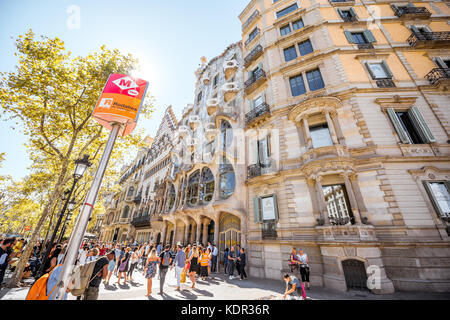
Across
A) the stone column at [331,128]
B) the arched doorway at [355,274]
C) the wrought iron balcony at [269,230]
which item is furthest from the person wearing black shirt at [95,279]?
the stone column at [331,128]

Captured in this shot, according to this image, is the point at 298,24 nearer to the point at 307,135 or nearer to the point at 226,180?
the point at 307,135

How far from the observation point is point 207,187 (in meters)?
17.3

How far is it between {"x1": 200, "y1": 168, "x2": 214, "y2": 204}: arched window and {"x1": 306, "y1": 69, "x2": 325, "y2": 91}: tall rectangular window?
11295mm

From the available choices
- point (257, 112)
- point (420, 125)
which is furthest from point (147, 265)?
point (420, 125)

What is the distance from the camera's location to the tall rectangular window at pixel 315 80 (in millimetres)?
12742

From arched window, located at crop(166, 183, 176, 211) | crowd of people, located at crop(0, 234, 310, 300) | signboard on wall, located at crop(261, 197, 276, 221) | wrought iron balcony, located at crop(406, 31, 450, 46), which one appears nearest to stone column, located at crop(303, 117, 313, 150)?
signboard on wall, located at crop(261, 197, 276, 221)

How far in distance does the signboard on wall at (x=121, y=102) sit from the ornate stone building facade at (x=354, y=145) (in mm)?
9281

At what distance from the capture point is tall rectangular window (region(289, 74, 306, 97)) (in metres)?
13.3

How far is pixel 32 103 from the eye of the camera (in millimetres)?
9648

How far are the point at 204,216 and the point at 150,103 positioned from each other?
37.6ft

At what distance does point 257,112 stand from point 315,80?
471 cm

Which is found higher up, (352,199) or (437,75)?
(437,75)

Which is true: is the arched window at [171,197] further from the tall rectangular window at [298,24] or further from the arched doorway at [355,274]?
the tall rectangular window at [298,24]
